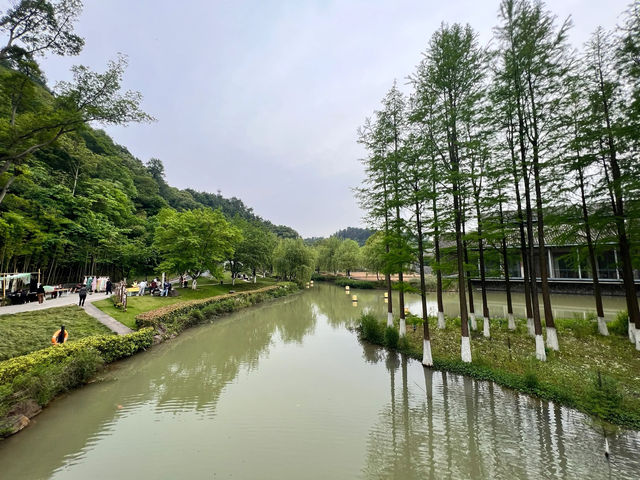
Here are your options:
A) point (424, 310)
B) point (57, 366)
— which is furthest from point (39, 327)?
point (424, 310)

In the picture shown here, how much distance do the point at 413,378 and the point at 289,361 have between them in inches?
197

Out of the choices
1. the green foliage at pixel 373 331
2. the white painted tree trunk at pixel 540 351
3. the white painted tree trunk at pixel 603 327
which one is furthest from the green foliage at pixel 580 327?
the green foliage at pixel 373 331

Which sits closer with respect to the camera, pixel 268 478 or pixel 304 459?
pixel 268 478

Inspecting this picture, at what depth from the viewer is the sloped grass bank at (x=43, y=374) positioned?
6.18m

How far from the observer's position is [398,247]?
1087 cm

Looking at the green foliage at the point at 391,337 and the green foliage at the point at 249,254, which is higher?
the green foliage at the point at 249,254

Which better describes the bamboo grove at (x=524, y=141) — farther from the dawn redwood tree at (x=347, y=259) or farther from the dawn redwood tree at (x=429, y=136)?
the dawn redwood tree at (x=347, y=259)

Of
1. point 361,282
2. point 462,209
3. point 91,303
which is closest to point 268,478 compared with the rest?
point 462,209

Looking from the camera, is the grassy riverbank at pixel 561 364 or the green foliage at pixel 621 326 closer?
the grassy riverbank at pixel 561 364

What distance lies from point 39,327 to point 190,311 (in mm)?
7613

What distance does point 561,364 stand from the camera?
27.3 ft

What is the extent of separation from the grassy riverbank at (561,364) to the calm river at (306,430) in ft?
1.37

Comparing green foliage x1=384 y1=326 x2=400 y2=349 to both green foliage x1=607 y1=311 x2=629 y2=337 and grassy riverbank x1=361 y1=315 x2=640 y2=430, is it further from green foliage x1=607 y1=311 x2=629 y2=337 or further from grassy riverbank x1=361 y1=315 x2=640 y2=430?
green foliage x1=607 y1=311 x2=629 y2=337

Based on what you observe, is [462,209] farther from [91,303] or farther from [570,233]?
[91,303]
